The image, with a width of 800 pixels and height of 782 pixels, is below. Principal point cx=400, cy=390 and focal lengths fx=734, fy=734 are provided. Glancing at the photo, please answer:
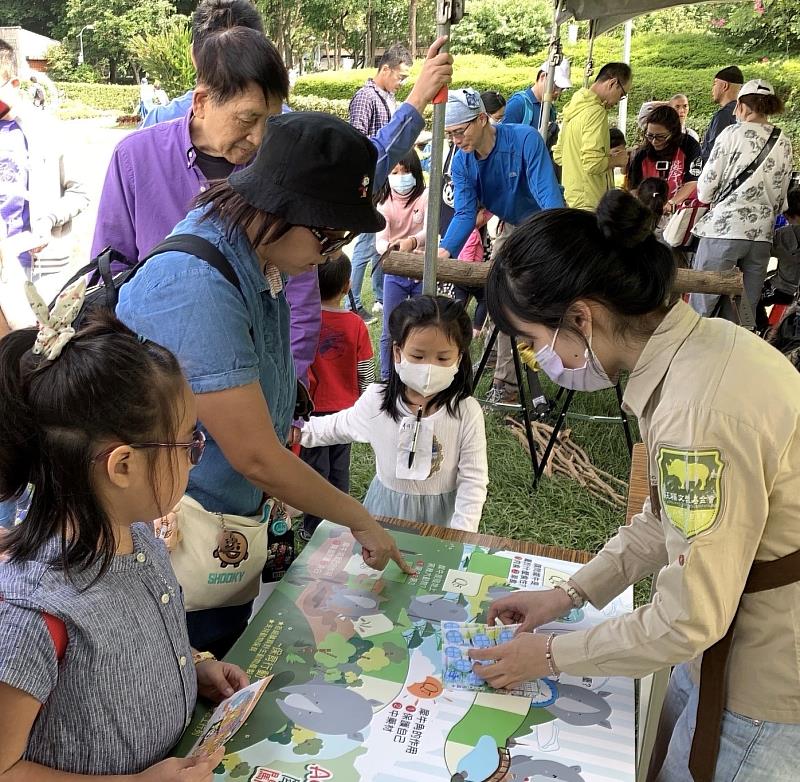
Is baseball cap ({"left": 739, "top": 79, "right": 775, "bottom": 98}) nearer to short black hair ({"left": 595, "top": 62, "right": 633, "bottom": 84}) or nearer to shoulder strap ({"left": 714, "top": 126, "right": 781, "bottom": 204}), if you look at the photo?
shoulder strap ({"left": 714, "top": 126, "right": 781, "bottom": 204})

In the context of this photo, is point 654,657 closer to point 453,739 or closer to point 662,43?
Answer: point 453,739

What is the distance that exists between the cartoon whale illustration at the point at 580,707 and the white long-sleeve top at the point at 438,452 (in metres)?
0.73

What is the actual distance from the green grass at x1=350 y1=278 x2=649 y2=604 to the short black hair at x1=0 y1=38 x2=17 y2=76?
2.47 metres

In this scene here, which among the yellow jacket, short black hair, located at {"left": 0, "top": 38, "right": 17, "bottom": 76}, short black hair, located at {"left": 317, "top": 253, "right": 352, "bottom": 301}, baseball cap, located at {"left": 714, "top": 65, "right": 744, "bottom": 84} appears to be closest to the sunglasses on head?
short black hair, located at {"left": 317, "top": 253, "right": 352, "bottom": 301}

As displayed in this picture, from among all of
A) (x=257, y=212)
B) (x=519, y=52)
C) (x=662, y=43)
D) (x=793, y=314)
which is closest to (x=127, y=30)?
(x=519, y=52)

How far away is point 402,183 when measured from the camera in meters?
4.95

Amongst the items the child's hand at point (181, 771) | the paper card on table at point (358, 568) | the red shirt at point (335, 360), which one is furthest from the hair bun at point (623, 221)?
the red shirt at point (335, 360)

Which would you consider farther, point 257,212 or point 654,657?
point 257,212

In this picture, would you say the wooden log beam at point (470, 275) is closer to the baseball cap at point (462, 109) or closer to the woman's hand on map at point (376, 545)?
the baseball cap at point (462, 109)

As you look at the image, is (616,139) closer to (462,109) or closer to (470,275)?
(462,109)

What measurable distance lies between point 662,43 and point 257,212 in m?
20.6

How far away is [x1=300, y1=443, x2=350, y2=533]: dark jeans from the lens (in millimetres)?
2746

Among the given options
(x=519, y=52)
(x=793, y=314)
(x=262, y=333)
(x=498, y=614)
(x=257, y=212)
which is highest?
(x=519, y=52)

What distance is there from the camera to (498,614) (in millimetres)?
1355
